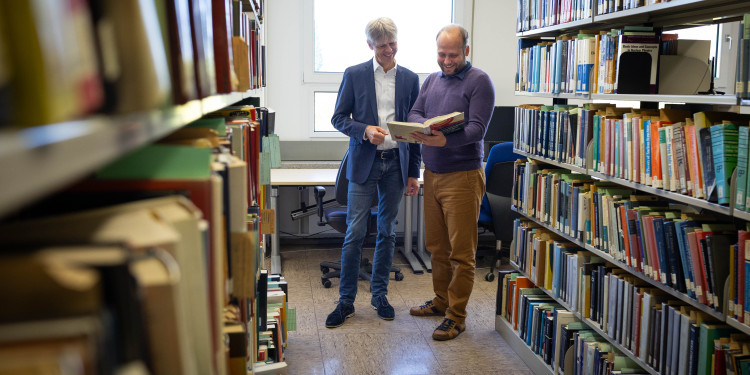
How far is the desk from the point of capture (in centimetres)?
457

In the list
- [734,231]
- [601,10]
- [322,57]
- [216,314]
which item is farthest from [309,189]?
[216,314]

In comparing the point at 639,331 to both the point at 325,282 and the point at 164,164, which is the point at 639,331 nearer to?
the point at 164,164

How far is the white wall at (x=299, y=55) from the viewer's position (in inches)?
209

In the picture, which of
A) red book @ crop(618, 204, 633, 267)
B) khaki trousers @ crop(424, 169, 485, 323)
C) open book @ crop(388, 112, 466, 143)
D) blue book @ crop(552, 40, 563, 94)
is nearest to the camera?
red book @ crop(618, 204, 633, 267)

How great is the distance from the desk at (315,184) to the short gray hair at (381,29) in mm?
1355

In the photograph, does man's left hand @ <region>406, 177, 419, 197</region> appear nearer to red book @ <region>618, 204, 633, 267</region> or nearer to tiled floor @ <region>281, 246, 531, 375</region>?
tiled floor @ <region>281, 246, 531, 375</region>

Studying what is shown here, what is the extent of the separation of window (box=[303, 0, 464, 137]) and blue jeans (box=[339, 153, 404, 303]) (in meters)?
1.96

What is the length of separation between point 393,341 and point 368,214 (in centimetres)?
70

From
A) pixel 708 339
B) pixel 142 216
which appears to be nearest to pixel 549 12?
pixel 708 339

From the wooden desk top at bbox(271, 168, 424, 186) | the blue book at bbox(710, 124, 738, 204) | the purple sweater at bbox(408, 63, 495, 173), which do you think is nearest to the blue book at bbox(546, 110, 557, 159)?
the purple sweater at bbox(408, 63, 495, 173)

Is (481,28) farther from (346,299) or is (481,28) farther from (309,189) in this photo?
(346,299)

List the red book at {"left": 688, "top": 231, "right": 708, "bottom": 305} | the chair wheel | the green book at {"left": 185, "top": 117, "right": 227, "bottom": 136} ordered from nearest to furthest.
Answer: the green book at {"left": 185, "top": 117, "right": 227, "bottom": 136} → the red book at {"left": 688, "top": 231, "right": 708, "bottom": 305} → the chair wheel

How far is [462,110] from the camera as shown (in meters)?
3.30

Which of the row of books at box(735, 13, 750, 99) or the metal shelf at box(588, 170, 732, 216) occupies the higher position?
the row of books at box(735, 13, 750, 99)
